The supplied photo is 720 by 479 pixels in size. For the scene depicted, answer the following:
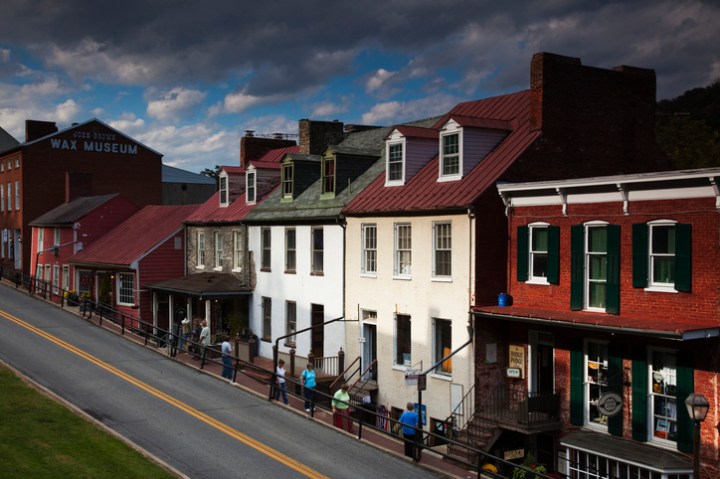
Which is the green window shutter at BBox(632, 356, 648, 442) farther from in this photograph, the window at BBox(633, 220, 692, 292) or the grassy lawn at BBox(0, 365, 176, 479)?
the grassy lawn at BBox(0, 365, 176, 479)

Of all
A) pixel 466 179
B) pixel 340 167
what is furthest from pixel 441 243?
pixel 340 167

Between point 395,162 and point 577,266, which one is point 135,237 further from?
point 577,266

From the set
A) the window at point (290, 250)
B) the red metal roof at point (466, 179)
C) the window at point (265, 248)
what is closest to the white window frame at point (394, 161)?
the red metal roof at point (466, 179)

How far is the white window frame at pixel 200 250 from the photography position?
138 feet

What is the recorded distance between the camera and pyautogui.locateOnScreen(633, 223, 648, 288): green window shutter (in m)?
20.1

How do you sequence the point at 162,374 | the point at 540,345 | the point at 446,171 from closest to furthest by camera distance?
the point at 540,345, the point at 446,171, the point at 162,374

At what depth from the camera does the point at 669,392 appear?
773 inches

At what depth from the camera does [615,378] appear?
2102 centimetres

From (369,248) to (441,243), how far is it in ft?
13.7

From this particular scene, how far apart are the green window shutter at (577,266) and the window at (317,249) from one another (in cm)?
1263

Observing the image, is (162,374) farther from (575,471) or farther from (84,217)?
(84,217)

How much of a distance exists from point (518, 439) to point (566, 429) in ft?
6.19

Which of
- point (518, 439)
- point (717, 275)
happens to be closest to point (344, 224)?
point (518, 439)

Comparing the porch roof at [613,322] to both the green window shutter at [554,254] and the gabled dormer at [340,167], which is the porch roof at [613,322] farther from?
the gabled dormer at [340,167]
